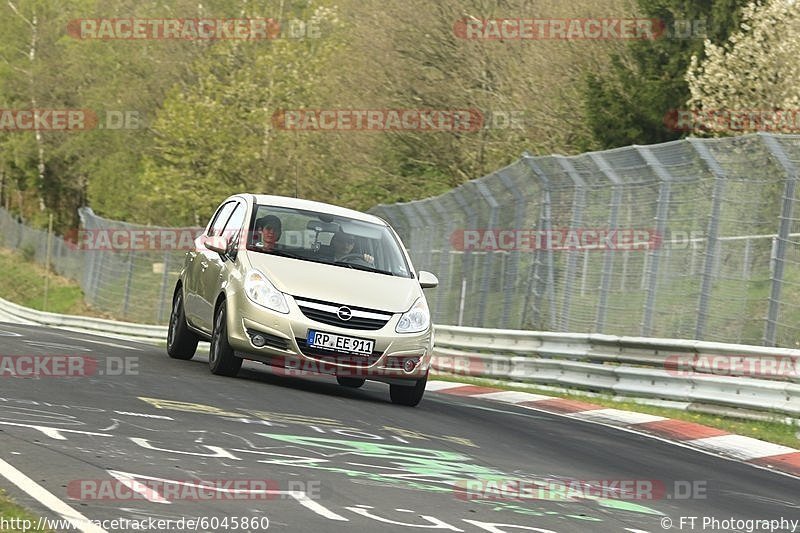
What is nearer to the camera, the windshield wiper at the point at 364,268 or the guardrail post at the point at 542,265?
the windshield wiper at the point at 364,268

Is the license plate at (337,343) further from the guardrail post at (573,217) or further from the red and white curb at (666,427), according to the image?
the guardrail post at (573,217)

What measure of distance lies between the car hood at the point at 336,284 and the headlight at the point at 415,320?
0.19 feet

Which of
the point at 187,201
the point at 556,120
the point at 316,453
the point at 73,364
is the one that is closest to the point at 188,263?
the point at 73,364

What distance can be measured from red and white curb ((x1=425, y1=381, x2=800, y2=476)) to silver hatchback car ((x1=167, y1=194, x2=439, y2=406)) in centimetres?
230

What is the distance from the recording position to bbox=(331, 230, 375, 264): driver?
14134 mm

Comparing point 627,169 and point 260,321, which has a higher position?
point 627,169

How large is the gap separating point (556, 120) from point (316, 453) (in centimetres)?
3021

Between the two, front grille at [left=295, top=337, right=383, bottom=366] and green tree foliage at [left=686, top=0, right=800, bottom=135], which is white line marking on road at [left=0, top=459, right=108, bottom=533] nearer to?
front grille at [left=295, top=337, right=383, bottom=366]

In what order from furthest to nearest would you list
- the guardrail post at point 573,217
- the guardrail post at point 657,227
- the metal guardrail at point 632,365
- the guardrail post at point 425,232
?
the guardrail post at point 425,232 → the guardrail post at point 573,217 → the guardrail post at point 657,227 → the metal guardrail at point 632,365

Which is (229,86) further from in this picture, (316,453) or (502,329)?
(316,453)

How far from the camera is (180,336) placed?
1614 centimetres

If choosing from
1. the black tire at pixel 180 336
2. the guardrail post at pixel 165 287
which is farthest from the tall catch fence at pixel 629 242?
the guardrail post at pixel 165 287

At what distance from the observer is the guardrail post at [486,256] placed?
22.5 metres

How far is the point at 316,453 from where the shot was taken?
30.2 ft
